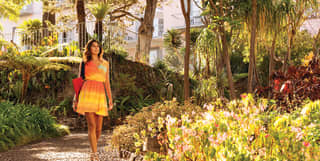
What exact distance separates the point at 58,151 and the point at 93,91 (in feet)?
5.05

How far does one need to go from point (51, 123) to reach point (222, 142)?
19.2 feet

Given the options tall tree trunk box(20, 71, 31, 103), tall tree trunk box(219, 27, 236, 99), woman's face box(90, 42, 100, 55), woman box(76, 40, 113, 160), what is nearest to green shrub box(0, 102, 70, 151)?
tall tree trunk box(20, 71, 31, 103)

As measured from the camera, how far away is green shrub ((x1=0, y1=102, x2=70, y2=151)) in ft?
20.0

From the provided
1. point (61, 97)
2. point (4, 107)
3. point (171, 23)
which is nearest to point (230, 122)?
point (4, 107)

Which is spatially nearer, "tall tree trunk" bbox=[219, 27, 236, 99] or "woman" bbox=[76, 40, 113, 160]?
"woman" bbox=[76, 40, 113, 160]

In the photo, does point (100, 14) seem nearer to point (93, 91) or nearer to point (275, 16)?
point (275, 16)

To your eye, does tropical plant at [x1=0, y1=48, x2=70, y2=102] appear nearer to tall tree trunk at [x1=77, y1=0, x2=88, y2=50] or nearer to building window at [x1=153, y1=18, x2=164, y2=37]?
tall tree trunk at [x1=77, y1=0, x2=88, y2=50]

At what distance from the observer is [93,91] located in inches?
182

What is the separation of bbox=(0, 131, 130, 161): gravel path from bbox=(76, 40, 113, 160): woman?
17.4 inches

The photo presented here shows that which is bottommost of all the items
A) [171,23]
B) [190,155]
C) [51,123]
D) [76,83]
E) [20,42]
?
[51,123]

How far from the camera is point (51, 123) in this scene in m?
7.42

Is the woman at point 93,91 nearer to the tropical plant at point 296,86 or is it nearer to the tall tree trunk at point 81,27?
the tropical plant at point 296,86

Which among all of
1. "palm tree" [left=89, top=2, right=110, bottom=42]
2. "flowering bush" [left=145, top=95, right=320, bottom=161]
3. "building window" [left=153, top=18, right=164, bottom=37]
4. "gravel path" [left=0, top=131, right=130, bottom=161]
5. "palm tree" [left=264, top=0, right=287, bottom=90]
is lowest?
"gravel path" [left=0, top=131, right=130, bottom=161]

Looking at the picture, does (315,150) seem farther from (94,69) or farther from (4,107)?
(4,107)
